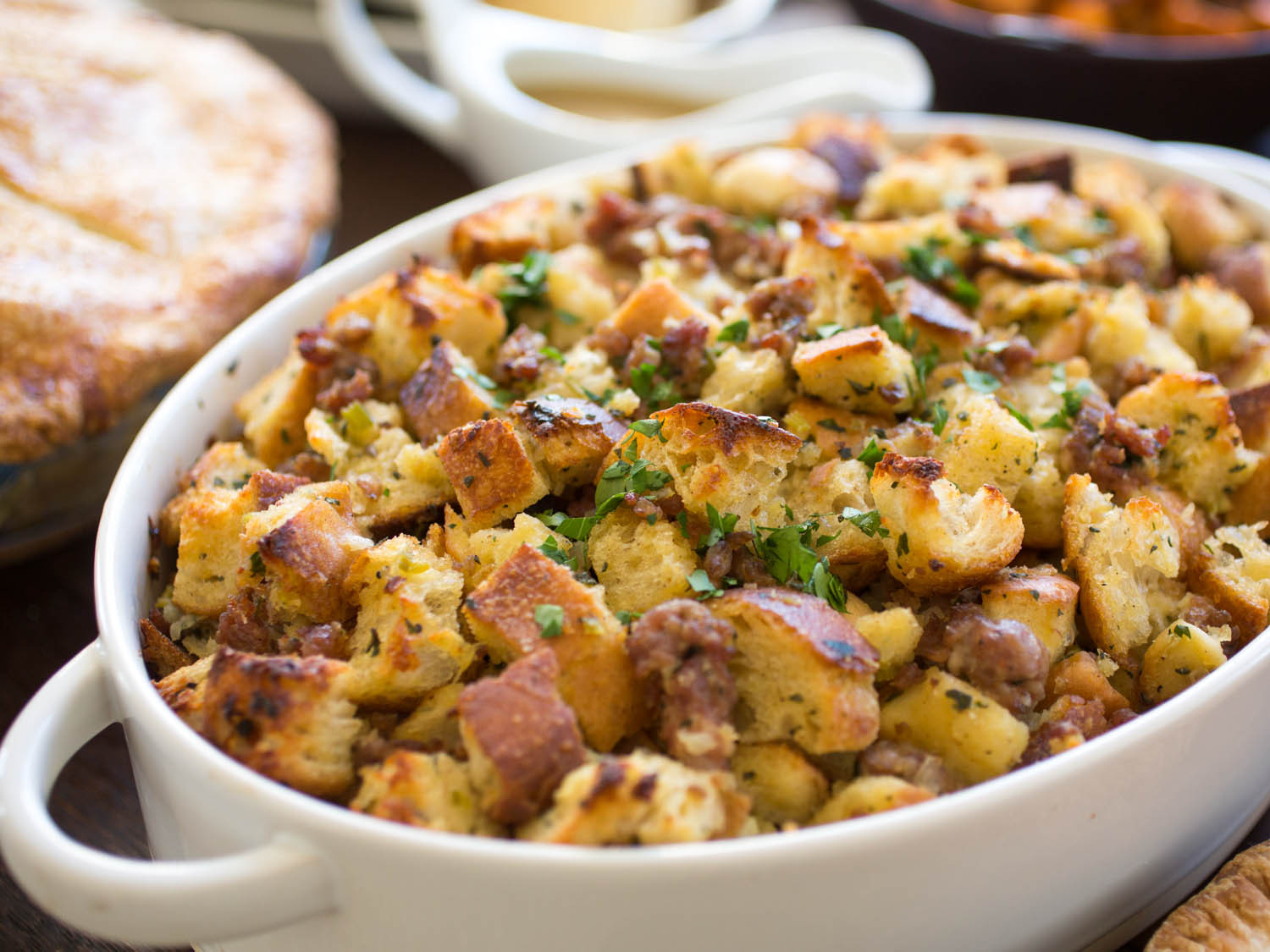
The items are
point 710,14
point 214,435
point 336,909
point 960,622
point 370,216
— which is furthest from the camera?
point 710,14

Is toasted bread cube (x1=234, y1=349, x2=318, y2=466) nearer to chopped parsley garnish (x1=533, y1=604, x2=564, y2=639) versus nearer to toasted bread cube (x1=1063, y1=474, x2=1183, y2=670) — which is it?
chopped parsley garnish (x1=533, y1=604, x2=564, y2=639)

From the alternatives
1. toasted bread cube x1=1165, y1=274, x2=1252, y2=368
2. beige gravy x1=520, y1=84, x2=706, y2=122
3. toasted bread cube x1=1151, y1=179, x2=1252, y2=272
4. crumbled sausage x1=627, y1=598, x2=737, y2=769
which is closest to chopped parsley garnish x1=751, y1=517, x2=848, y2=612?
crumbled sausage x1=627, y1=598, x2=737, y2=769

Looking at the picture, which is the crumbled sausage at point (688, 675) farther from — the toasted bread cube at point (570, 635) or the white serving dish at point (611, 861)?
the white serving dish at point (611, 861)

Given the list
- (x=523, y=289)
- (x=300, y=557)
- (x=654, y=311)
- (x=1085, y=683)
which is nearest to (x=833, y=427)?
(x=654, y=311)

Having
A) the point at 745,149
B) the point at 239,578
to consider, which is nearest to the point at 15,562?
the point at 239,578

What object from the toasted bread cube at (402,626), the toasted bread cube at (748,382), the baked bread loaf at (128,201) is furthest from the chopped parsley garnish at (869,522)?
the baked bread loaf at (128,201)

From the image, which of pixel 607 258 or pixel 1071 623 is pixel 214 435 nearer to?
pixel 607 258
